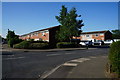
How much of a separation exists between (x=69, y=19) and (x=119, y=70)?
A: 35038mm

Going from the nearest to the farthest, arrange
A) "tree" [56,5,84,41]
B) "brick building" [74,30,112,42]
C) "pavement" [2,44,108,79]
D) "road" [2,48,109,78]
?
"pavement" [2,44,108,79]
"road" [2,48,109,78]
"tree" [56,5,84,41]
"brick building" [74,30,112,42]

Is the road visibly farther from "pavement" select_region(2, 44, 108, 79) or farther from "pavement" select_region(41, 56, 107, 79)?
"pavement" select_region(41, 56, 107, 79)

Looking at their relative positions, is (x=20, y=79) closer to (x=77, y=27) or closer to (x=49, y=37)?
(x=77, y=27)

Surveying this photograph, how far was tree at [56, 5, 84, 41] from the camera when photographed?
4138 cm

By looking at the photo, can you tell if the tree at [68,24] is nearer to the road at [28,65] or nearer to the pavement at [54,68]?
the road at [28,65]

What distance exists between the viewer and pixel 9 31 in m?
59.5

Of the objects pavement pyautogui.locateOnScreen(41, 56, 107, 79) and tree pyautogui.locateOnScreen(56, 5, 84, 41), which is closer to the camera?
pavement pyautogui.locateOnScreen(41, 56, 107, 79)

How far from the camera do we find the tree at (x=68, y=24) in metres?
41.4

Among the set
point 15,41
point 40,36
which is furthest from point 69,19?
point 40,36

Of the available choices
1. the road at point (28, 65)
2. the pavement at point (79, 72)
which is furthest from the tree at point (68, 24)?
the pavement at point (79, 72)

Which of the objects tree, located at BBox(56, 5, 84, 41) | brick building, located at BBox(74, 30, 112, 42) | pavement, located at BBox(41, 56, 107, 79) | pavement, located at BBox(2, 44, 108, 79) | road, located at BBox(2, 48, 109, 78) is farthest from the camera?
brick building, located at BBox(74, 30, 112, 42)

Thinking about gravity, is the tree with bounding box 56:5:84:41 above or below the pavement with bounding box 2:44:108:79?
above

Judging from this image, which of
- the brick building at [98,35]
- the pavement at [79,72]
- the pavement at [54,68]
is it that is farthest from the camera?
the brick building at [98,35]

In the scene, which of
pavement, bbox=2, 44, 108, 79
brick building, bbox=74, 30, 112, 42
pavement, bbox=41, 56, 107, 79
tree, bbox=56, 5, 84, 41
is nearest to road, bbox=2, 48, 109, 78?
pavement, bbox=2, 44, 108, 79
